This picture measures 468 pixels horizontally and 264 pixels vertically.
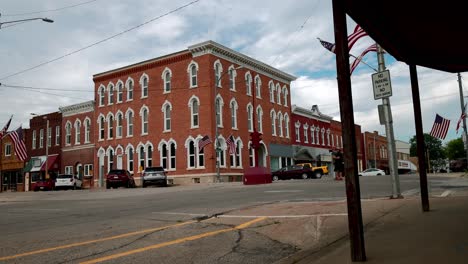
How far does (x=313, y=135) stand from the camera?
5944cm

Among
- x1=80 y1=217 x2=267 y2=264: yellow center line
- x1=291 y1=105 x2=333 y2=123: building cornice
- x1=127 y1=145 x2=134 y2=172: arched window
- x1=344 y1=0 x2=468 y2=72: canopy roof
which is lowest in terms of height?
x1=80 y1=217 x2=267 y2=264: yellow center line

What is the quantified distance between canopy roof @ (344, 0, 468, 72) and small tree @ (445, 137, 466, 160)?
11669 centimetres

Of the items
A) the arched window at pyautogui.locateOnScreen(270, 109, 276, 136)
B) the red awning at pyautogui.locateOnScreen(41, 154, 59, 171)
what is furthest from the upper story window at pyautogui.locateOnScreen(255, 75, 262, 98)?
the red awning at pyautogui.locateOnScreen(41, 154, 59, 171)

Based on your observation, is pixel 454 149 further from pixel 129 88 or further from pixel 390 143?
pixel 390 143

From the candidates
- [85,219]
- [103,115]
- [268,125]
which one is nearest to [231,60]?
[268,125]

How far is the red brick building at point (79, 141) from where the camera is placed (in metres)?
49.8

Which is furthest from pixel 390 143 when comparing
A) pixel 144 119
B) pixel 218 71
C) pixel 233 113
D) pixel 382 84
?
pixel 144 119

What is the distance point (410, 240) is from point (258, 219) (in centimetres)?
424

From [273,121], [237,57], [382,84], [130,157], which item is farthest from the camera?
[273,121]

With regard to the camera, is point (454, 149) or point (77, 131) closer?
point (77, 131)

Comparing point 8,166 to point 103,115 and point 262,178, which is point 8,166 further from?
point 262,178

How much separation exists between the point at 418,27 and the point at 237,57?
37643mm

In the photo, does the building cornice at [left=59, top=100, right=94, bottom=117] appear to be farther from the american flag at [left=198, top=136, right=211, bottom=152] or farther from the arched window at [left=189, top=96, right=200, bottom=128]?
the american flag at [left=198, top=136, right=211, bottom=152]

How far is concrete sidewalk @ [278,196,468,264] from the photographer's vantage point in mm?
5055
